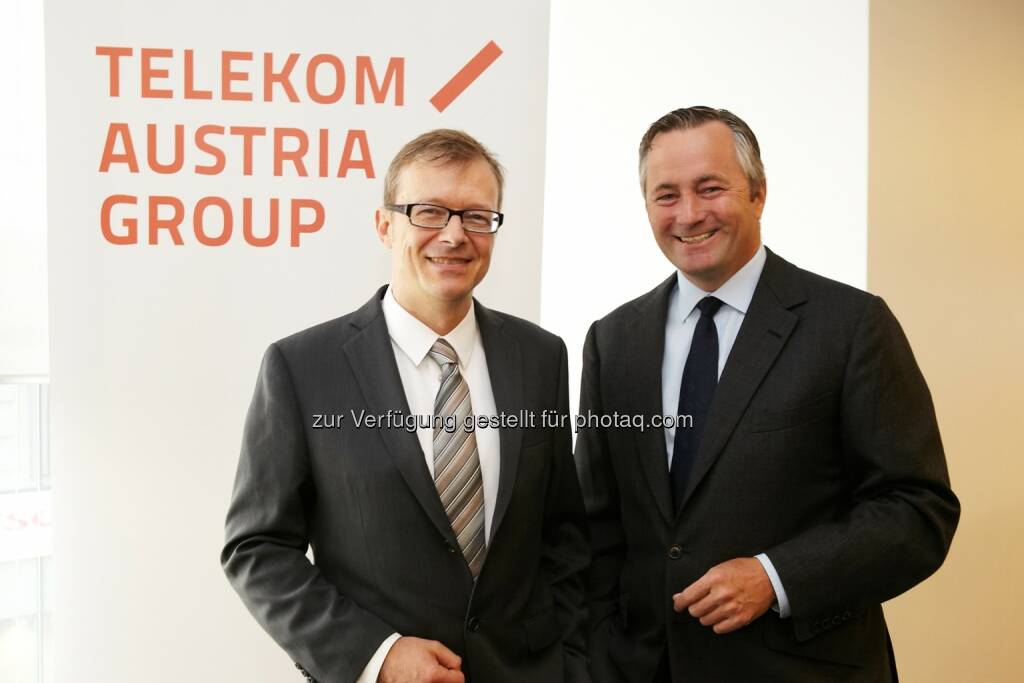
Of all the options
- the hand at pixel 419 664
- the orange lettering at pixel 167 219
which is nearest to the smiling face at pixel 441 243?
the hand at pixel 419 664

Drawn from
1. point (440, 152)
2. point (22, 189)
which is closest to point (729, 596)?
point (440, 152)

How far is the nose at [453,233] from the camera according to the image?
1897 mm

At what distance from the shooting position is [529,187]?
2.84 metres

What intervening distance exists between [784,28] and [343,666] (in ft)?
9.92

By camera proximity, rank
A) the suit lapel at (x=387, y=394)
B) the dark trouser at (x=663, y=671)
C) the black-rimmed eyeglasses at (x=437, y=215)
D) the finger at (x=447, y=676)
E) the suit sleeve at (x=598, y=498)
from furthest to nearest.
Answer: the suit sleeve at (x=598, y=498) → the dark trouser at (x=663, y=671) → the black-rimmed eyeglasses at (x=437, y=215) → the suit lapel at (x=387, y=394) → the finger at (x=447, y=676)

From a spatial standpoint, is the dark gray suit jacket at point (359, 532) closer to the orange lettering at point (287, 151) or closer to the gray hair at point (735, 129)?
the gray hair at point (735, 129)

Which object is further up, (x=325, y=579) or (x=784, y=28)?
(x=784, y=28)

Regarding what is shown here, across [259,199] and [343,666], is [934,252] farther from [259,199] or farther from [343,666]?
[343,666]

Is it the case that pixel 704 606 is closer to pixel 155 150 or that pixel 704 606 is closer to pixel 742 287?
pixel 742 287

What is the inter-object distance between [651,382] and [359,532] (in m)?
0.75

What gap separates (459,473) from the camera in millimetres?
1892

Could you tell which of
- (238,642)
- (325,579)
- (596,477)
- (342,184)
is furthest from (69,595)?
(596,477)

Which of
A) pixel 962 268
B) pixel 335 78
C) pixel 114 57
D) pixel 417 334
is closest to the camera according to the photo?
pixel 417 334

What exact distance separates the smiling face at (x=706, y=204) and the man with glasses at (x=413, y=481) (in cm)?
42
